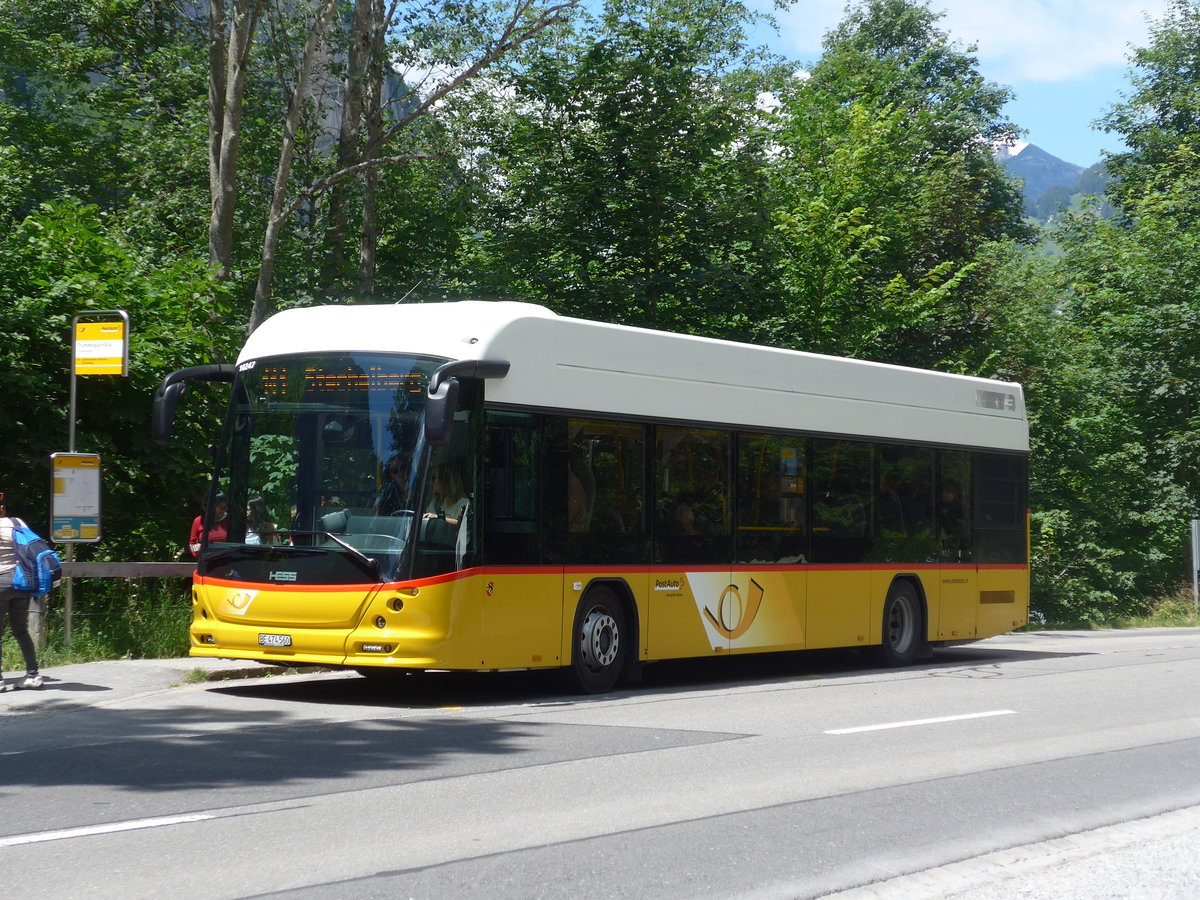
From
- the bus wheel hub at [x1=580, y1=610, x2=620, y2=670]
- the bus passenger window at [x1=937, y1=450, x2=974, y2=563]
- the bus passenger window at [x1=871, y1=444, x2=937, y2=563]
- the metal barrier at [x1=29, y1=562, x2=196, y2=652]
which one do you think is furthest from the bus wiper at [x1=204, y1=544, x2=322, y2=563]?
the bus passenger window at [x1=937, y1=450, x2=974, y2=563]

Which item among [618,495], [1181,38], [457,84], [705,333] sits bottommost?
[618,495]

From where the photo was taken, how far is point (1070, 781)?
871cm

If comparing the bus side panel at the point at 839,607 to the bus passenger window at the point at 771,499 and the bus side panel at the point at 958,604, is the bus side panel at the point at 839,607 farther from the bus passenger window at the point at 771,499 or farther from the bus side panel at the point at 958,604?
Result: the bus side panel at the point at 958,604

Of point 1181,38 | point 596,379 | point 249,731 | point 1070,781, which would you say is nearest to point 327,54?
point 596,379

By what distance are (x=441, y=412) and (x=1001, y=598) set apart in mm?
10825

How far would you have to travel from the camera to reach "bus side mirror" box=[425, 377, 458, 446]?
10859mm

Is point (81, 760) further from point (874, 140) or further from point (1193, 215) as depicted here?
point (1193, 215)

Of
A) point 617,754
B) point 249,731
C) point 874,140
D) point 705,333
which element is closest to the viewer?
point 617,754

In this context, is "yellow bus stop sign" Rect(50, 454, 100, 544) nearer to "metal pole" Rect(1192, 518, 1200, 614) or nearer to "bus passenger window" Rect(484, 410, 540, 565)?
"bus passenger window" Rect(484, 410, 540, 565)

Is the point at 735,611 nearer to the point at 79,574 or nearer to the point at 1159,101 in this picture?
the point at 79,574

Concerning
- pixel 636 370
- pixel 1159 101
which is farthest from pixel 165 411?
pixel 1159 101

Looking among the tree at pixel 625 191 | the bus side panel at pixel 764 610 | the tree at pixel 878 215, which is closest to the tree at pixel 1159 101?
the tree at pixel 878 215

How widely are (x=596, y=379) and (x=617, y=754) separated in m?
4.61

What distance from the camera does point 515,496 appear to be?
12.2 meters
